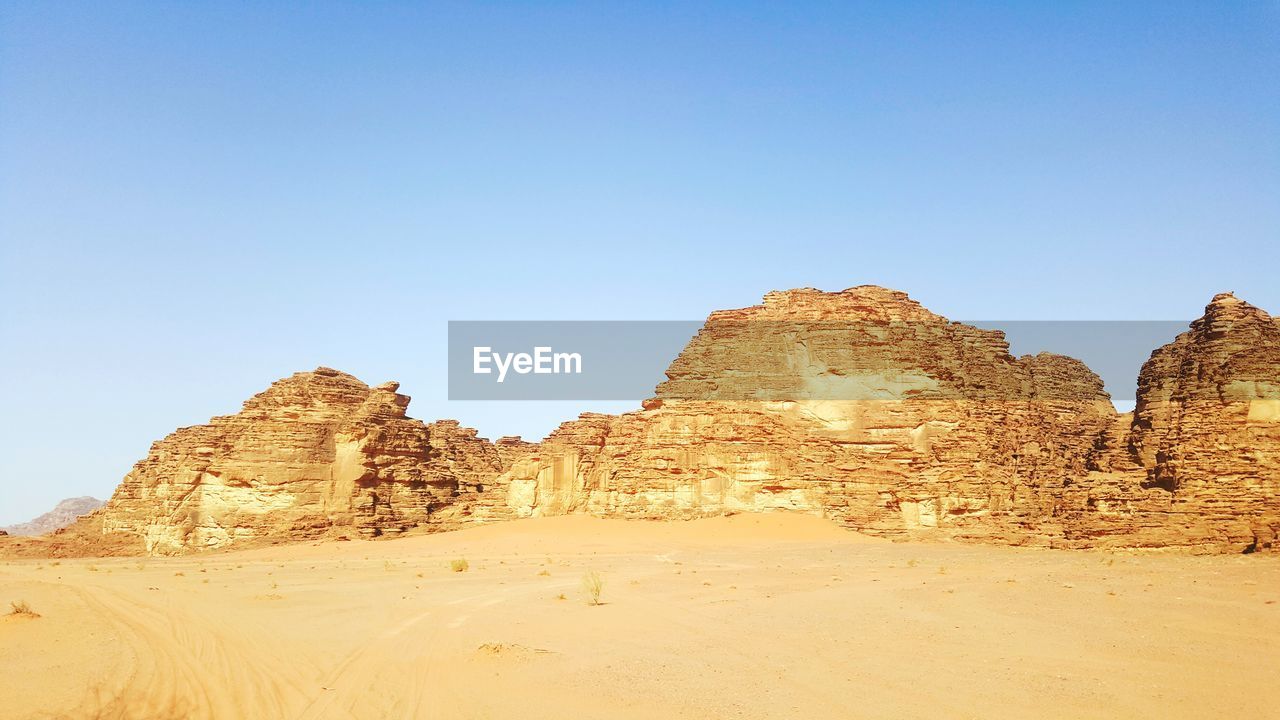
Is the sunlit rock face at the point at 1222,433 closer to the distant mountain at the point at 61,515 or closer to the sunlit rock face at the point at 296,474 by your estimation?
the sunlit rock face at the point at 296,474

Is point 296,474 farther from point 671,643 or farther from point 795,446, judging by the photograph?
point 671,643

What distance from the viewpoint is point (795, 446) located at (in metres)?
37.0

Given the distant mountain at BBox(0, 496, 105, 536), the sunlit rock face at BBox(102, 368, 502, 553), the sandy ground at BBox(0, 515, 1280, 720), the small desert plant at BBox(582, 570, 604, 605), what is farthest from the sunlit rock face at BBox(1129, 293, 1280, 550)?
the distant mountain at BBox(0, 496, 105, 536)

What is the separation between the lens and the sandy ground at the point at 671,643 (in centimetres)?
948

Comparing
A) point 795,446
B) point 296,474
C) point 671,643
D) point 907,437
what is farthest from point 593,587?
point 296,474

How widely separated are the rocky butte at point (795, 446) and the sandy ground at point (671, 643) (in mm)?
6981

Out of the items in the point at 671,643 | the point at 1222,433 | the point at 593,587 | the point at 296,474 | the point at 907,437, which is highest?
the point at 907,437

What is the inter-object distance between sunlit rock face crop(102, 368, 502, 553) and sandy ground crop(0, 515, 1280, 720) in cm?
1349

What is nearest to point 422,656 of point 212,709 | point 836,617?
point 212,709

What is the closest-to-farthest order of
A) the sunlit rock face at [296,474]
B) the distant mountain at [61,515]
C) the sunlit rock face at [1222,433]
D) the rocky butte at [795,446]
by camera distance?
the sunlit rock face at [1222,433]
the rocky butte at [795,446]
the sunlit rock face at [296,474]
the distant mountain at [61,515]

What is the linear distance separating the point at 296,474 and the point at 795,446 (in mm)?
21836

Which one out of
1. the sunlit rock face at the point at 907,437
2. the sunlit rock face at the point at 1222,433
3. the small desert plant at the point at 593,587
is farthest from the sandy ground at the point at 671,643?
the sunlit rock face at the point at 907,437

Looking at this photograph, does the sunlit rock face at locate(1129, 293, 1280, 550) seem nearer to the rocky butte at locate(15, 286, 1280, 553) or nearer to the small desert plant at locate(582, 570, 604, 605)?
the rocky butte at locate(15, 286, 1280, 553)

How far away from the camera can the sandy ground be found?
9.48 m
